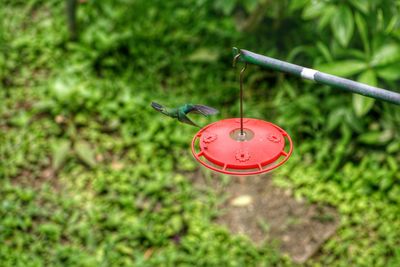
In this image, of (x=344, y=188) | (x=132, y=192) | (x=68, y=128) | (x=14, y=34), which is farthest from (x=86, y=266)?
(x=14, y=34)

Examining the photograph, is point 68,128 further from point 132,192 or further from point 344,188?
point 344,188

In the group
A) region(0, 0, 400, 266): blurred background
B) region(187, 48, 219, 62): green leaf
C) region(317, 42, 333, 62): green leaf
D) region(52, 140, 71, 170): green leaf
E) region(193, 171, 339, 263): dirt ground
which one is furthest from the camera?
region(187, 48, 219, 62): green leaf

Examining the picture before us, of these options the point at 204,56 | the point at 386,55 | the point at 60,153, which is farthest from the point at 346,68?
the point at 60,153

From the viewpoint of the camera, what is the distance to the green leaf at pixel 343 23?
132 inches

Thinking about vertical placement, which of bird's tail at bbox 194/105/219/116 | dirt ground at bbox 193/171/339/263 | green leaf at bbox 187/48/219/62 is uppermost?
green leaf at bbox 187/48/219/62

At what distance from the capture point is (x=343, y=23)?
338 cm

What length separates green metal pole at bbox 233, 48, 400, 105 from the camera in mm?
1363

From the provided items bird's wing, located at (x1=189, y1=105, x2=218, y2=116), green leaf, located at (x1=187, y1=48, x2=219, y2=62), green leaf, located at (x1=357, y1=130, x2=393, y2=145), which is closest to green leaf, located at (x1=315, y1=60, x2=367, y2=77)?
green leaf, located at (x1=357, y1=130, x2=393, y2=145)

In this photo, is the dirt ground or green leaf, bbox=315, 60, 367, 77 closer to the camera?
green leaf, bbox=315, 60, 367, 77

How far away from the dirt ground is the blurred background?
0.08m

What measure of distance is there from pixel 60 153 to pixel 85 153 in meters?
0.21

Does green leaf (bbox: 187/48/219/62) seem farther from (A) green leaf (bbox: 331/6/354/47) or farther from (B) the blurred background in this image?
(A) green leaf (bbox: 331/6/354/47)

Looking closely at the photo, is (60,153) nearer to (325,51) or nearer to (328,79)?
(325,51)

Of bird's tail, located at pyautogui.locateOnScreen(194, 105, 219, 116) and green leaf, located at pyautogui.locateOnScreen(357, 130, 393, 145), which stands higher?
green leaf, located at pyautogui.locateOnScreen(357, 130, 393, 145)
